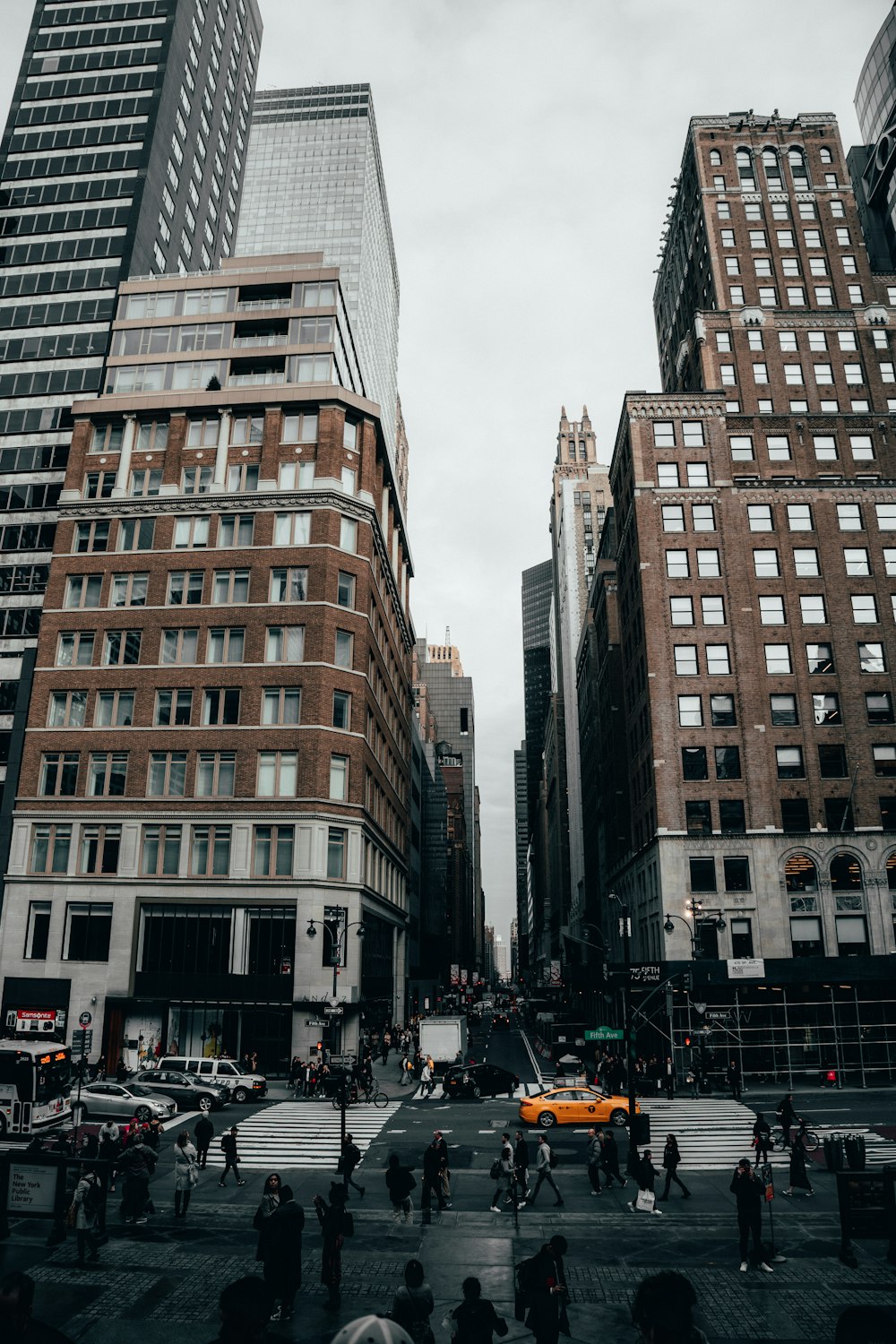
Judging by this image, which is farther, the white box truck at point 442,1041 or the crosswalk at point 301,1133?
the white box truck at point 442,1041

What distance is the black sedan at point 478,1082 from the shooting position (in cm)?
4103

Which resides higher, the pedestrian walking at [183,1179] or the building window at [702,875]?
the building window at [702,875]

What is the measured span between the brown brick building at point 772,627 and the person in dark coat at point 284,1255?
109ft

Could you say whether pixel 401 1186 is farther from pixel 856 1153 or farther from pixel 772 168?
pixel 772 168

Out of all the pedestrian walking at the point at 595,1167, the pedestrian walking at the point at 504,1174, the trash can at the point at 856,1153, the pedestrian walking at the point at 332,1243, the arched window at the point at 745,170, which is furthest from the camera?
the arched window at the point at 745,170

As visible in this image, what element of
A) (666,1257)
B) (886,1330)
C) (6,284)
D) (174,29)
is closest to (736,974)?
(666,1257)

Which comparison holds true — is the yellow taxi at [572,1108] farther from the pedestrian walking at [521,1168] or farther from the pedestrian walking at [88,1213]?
the pedestrian walking at [88,1213]

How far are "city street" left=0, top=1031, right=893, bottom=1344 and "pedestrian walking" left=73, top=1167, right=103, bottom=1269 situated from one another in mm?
Result: 320

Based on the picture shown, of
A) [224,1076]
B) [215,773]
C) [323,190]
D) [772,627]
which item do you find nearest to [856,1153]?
[224,1076]

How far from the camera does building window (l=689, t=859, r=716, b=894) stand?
5116 cm

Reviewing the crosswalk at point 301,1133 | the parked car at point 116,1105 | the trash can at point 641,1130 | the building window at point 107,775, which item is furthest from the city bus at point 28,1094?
the building window at point 107,775


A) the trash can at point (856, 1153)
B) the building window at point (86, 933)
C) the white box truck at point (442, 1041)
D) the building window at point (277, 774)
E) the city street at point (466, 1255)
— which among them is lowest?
the city street at point (466, 1255)

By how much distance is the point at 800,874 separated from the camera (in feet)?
167

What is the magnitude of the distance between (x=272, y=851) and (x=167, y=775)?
7614 millimetres
